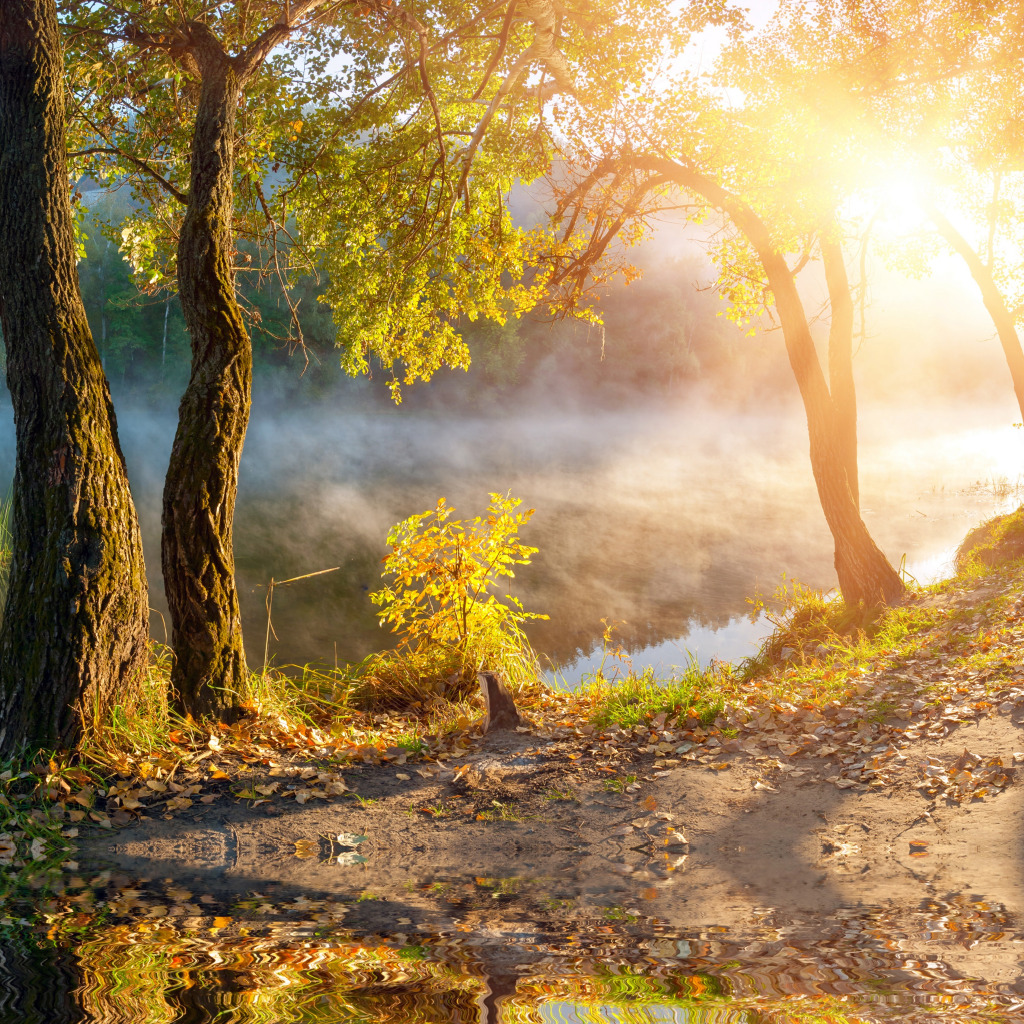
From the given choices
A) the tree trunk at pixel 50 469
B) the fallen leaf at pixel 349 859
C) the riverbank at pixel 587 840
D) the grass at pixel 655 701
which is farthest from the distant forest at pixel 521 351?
the fallen leaf at pixel 349 859

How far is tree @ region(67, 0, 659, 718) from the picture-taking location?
17.8 ft

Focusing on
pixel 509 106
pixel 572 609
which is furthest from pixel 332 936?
pixel 572 609

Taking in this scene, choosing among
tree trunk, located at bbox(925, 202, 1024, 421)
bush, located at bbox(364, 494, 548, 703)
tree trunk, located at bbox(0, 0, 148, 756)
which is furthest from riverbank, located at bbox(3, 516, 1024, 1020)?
tree trunk, located at bbox(925, 202, 1024, 421)

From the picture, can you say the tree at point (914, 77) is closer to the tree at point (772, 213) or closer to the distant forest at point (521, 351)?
the tree at point (772, 213)

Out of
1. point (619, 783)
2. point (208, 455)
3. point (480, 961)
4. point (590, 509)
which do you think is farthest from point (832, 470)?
point (590, 509)

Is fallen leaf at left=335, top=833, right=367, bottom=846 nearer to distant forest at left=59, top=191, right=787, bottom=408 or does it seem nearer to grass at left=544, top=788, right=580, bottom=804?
grass at left=544, top=788, right=580, bottom=804

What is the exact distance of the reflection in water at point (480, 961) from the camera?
2.77 m

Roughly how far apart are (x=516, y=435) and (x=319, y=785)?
42013 millimetres

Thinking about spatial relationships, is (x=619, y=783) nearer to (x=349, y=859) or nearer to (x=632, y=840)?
(x=632, y=840)

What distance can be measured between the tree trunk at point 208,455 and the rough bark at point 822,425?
20.5ft

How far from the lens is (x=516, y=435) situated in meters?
46.4

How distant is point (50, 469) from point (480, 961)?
3.51 metres

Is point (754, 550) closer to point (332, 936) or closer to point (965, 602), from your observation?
point (965, 602)

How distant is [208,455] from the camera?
211 inches
